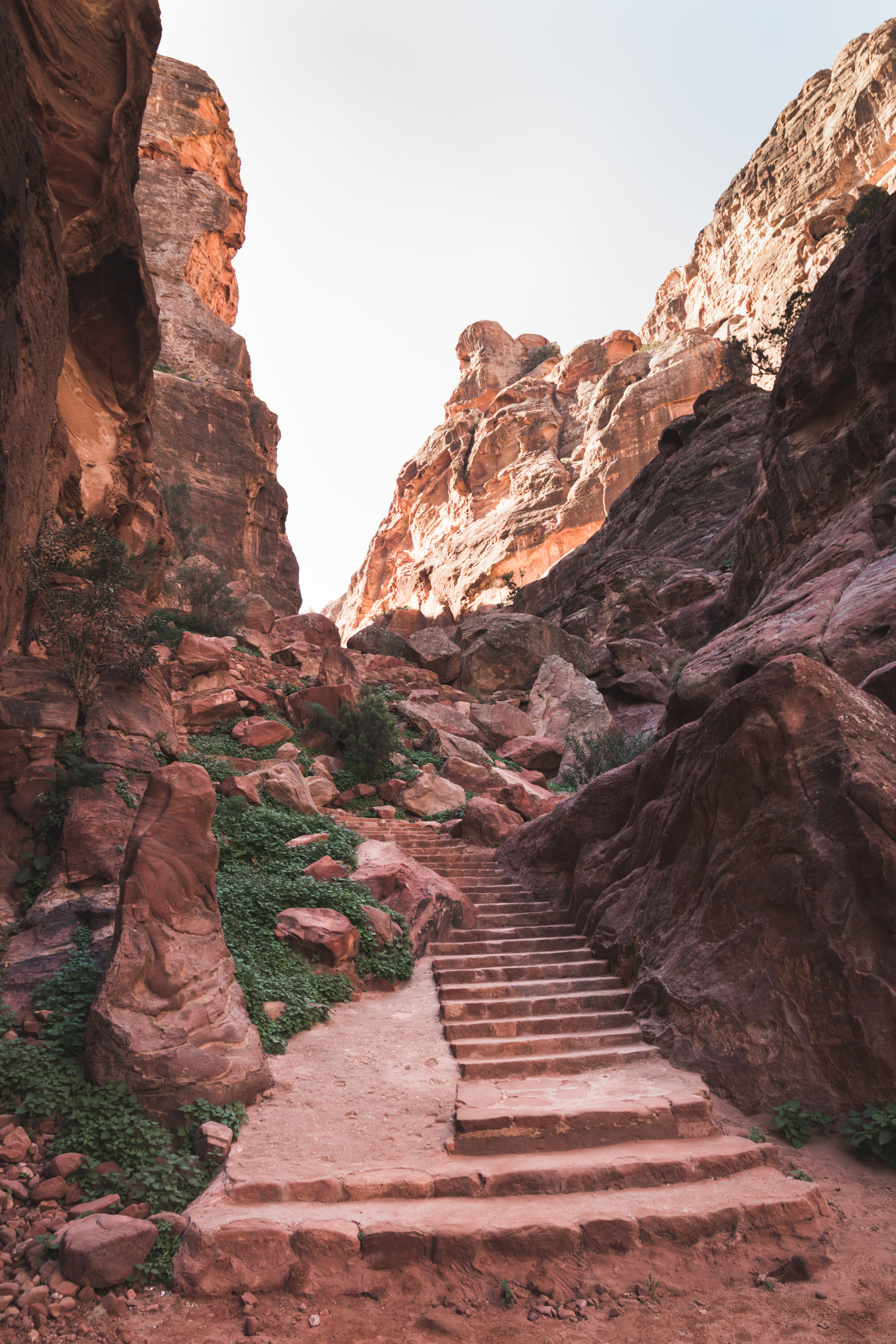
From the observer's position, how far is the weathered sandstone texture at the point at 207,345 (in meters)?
25.7

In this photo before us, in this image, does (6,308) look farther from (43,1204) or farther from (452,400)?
(452,400)

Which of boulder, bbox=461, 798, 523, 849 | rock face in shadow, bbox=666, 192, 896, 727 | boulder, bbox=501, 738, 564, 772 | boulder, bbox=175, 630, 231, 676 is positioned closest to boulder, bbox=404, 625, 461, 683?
boulder, bbox=501, 738, 564, 772

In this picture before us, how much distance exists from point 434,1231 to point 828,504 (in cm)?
1117

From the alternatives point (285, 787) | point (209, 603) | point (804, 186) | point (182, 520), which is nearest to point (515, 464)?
point (804, 186)

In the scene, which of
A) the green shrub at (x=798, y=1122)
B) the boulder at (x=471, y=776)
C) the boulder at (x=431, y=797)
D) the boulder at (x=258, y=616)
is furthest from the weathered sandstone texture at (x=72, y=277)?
the boulder at (x=471, y=776)

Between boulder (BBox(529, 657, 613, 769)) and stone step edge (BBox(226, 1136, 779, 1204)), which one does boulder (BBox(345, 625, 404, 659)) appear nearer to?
boulder (BBox(529, 657, 613, 769))

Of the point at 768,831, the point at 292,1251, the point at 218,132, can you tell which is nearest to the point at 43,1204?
the point at 292,1251

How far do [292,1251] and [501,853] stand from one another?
7552mm

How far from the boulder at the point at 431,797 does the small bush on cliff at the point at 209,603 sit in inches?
276

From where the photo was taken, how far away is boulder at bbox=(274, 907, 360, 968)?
6.67m

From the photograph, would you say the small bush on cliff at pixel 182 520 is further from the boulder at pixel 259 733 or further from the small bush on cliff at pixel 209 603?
the boulder at pixel 259 733

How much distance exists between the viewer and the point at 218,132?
33438mm

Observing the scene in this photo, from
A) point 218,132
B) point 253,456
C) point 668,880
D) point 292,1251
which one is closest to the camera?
point 292,1251

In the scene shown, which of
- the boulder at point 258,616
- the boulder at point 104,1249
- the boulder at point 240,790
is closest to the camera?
the boulder at point 104,1249
